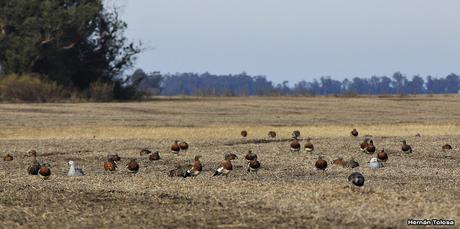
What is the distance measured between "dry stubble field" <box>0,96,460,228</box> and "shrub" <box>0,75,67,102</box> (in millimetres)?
27124

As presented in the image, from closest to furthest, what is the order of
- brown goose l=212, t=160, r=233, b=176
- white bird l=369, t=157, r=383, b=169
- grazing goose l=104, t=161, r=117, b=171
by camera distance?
brown goose l=212, t=160, r=233, b=176 < grazing goose l=104, t=161, r=117, b=171 < white bird l=369, t=157, r=383, b=169

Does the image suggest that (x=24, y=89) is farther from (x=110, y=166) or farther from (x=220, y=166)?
(x=220, y=166)

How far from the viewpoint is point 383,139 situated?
34781 mm

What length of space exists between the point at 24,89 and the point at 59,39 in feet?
22.0

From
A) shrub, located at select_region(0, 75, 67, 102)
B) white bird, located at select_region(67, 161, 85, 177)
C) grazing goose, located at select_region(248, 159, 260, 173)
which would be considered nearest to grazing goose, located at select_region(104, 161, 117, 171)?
white bird, located at select_region(67, 161, 85, 177)

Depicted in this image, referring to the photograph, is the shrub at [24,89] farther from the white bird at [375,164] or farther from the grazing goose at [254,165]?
the grazing goose at [254,165]

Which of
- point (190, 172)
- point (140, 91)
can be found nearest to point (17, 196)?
point (190, 172)

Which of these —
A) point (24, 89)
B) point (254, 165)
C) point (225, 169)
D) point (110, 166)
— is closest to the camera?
point (225, 169)

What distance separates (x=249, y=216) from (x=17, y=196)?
515 centimetres

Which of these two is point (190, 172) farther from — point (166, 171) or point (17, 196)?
point (17, 196)

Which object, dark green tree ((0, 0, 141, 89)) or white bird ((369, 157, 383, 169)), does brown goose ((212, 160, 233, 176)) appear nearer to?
white bird ((369, 157, 383, 169))

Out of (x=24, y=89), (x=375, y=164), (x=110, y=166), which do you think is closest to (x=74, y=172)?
(x=110, y=166)

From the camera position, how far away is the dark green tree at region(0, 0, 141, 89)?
241 feet

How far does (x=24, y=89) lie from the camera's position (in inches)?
2783
